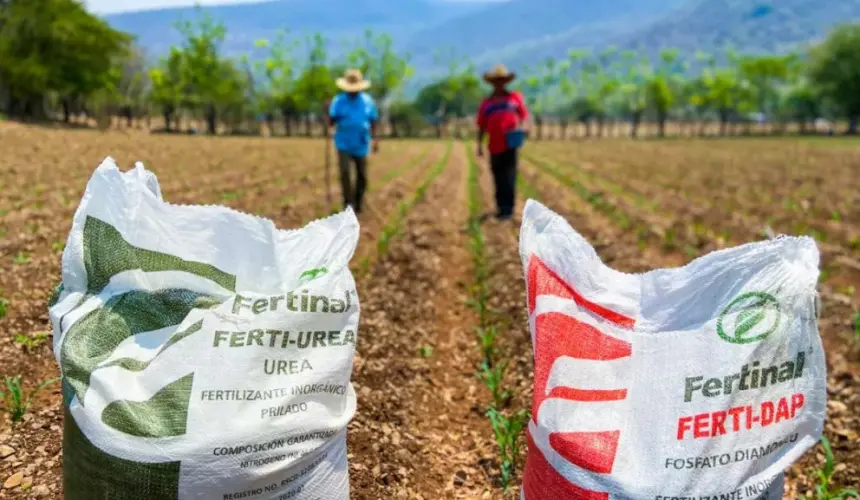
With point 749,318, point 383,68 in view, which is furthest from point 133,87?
point 749,318

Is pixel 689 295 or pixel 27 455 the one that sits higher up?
pixel 689 295

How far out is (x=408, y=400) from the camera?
379 cm

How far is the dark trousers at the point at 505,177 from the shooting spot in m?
9.29

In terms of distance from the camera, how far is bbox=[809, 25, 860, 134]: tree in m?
64.1

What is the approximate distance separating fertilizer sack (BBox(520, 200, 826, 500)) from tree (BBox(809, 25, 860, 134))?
7270 centimetres

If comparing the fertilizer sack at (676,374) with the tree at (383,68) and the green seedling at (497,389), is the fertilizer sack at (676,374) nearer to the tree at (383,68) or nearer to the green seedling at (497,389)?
the green seedling at (497,389)

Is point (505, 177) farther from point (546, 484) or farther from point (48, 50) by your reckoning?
point (48, 50)

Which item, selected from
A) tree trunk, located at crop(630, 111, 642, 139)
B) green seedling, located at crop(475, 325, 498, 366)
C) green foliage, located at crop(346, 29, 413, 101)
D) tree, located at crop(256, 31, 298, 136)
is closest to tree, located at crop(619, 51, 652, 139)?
tree trunk, located at crop(630, 111, 642, 139)

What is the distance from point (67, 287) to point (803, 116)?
3485 inches

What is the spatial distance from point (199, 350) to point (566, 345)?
1091 millimetres

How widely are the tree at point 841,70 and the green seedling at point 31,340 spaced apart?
239ft

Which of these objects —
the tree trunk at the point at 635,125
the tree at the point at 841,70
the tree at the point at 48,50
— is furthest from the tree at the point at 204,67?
the tree at the point at 841,70

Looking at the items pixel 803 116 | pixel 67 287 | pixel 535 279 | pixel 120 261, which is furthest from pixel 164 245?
pixel 803 116

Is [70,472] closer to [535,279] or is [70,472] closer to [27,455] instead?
[27,455]
